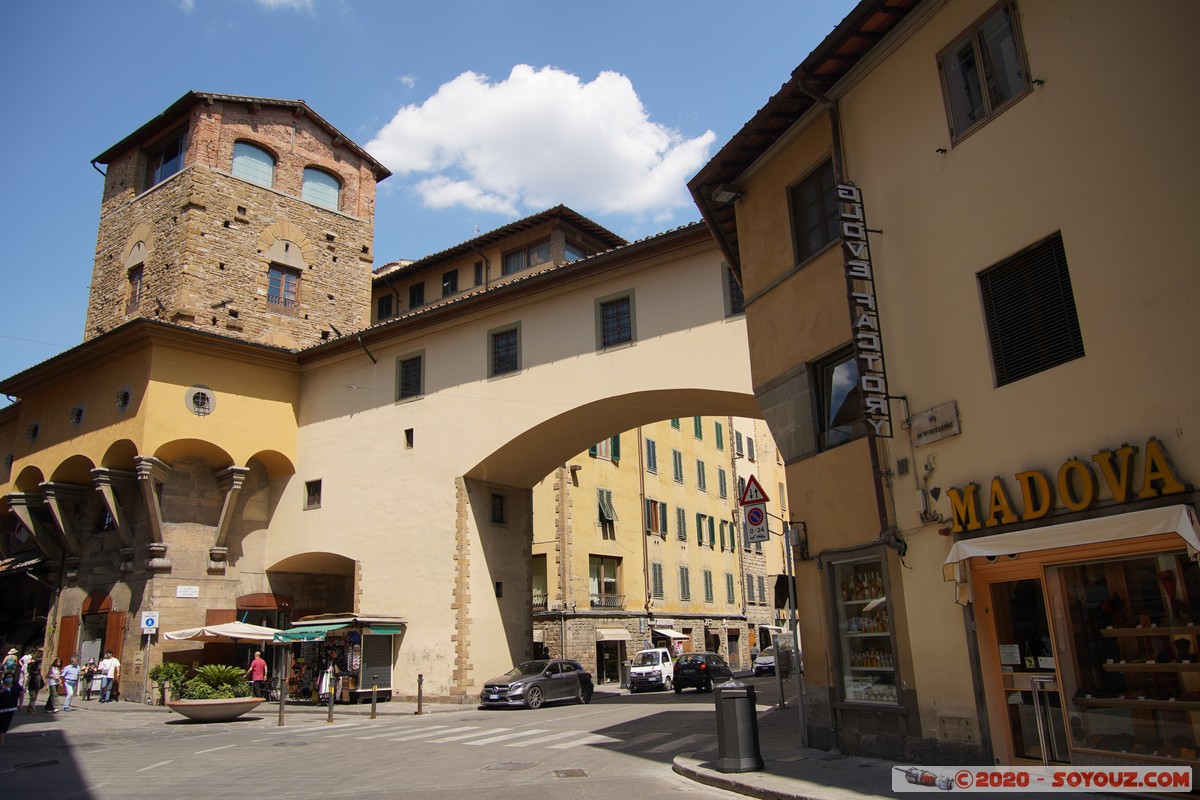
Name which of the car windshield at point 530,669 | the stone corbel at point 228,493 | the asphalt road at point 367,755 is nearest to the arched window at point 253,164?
the stone corbel at point 228,493

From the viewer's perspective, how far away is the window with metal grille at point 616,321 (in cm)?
2242

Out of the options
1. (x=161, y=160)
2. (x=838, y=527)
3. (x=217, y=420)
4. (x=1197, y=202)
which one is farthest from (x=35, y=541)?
(x=1197, y=202)

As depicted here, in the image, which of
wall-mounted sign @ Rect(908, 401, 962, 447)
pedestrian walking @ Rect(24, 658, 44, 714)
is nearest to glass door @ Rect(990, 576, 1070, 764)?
wall-mounted sign @ Rect(908, 401, 962, 447)

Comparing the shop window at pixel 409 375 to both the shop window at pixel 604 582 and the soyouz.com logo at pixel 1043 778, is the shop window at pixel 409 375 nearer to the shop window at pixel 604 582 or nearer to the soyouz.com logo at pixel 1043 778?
the shop window at pixel 604 582

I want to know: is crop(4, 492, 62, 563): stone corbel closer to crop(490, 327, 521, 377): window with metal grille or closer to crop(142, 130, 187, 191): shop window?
crop(142, 130, 187, 191): shop window

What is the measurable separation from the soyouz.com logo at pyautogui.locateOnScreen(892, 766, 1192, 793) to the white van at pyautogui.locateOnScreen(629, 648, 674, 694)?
22.9 metres

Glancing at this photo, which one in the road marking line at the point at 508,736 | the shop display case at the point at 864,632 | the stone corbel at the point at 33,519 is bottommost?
the road marking line at the point at 508,736

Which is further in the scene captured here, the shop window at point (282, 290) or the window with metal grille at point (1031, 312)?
the shop window at point (282, 290)

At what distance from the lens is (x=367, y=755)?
1359 centimetres

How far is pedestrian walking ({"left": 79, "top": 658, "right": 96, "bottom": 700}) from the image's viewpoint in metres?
26.3

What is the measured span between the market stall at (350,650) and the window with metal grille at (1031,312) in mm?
19374

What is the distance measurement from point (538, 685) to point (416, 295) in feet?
75.6

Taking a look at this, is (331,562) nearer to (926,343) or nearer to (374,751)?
(374,751)

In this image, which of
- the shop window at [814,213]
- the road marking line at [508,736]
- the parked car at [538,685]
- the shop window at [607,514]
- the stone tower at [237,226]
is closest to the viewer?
the shop window at [814,213]
